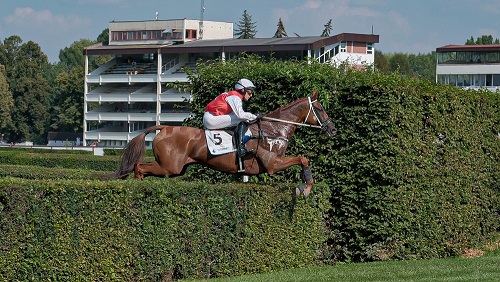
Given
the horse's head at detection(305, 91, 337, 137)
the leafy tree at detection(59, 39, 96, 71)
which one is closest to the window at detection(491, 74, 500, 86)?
the horse's head at detection(305, 91, 337, 137)

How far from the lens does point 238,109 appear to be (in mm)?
14047

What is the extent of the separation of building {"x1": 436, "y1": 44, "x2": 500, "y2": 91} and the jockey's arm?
66.0 m

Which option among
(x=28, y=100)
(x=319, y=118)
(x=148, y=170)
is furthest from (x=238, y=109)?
(x=28, y=100)

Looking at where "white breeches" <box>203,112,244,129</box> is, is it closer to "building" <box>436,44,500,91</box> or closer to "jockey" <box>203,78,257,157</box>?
"jockey" <box>203,78,257,157</box>

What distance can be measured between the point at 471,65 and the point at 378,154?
6817 cm

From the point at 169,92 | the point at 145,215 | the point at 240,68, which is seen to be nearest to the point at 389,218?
the point at 240,68

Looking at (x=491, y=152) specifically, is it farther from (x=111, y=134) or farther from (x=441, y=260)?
(x=111, y=134)

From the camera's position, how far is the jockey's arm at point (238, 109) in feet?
45.9

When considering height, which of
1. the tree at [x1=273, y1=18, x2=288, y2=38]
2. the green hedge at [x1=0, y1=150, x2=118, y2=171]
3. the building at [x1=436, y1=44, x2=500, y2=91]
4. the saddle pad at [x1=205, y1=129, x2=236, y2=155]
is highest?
the tree at [x1=273, y1=18, x2=288, y2=38]

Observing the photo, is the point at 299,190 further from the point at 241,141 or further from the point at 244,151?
the point at 241,141

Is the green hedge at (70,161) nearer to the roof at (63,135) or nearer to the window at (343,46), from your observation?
the window at (343,46)

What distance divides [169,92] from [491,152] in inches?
2298

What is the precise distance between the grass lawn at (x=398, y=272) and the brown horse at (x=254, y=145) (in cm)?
178

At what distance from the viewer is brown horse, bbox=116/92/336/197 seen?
46.6ft
